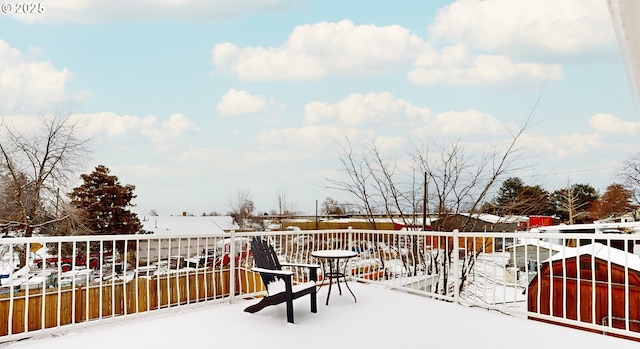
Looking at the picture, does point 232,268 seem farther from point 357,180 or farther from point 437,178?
point 437,178

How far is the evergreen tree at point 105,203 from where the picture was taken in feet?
49.9

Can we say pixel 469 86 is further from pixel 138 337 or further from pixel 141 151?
pixel 141 151

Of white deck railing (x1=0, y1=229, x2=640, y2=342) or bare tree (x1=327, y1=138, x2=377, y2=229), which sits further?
bare tree (x1=327, y1=138, x2=377, y2=229)

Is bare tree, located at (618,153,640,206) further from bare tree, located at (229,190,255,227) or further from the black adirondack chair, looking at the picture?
the black adirondack chair

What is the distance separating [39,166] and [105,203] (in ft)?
11.3

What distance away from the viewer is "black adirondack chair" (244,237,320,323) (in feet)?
12.7

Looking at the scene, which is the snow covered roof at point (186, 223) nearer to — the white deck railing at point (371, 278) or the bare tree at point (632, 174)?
the white deck railing at point (371, 278)

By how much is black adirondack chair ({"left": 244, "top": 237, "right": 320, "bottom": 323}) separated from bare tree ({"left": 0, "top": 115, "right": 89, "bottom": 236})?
434 inches

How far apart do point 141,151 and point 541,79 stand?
12778 millimetres

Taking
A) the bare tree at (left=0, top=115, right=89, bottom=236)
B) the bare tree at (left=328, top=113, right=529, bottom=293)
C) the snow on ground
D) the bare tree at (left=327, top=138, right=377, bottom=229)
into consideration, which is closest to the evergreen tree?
the bare tree at (left=0, top=115, right=89, bottom=236)

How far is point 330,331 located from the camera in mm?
3682

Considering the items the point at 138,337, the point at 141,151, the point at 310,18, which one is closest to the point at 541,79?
the point at 310,18

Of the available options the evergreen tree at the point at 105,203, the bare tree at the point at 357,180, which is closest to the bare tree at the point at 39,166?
the evergreen tree at the point at 105,203

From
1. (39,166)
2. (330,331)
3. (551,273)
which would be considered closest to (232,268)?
(330,331)
